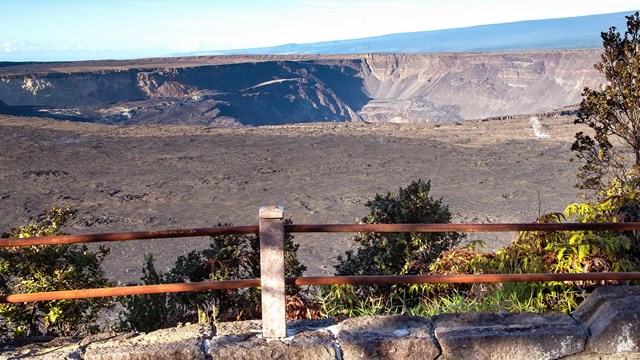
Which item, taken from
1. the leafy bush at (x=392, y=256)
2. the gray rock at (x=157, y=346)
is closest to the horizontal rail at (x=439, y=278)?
the gray rock at (x=157, y=346)

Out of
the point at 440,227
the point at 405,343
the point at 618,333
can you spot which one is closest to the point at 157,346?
the point at 405,343

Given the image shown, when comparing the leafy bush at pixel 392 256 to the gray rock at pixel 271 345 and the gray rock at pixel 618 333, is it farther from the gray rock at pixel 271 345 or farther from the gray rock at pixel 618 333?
the gray rock at pixel 618 333

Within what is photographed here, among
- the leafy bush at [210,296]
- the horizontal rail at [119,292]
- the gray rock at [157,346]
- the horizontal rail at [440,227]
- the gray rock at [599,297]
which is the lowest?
the leafy bush at [210,296]

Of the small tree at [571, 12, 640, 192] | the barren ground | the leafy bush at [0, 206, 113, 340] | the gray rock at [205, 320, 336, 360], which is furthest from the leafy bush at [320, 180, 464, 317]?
the barren ground

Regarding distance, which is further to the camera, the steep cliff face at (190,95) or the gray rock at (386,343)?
the steep cliff face at (190,95)

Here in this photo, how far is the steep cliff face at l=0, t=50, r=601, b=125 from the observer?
52219 millimetres

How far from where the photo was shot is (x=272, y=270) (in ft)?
11.8

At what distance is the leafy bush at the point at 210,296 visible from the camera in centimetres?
506

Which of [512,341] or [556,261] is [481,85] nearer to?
[556,261]

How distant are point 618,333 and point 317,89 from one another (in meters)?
75.5

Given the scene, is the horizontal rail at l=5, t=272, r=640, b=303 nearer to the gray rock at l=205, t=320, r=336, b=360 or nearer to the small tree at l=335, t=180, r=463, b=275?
Result: the gray rock at l=205, t=320, r=336, b=360

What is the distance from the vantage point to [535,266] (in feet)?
14.9

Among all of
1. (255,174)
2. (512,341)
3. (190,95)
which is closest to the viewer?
(512,341)

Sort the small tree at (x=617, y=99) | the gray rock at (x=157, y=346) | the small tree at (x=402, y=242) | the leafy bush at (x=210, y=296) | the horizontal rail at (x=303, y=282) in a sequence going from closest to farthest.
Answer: the gray rock at (x=157, y=346)
the horizontal rail at (x=303, y=282)
the leafy bush at (x=210, y=296)
the small tree at (x=402, y=242)
the small tree at (x=617, y=99)
